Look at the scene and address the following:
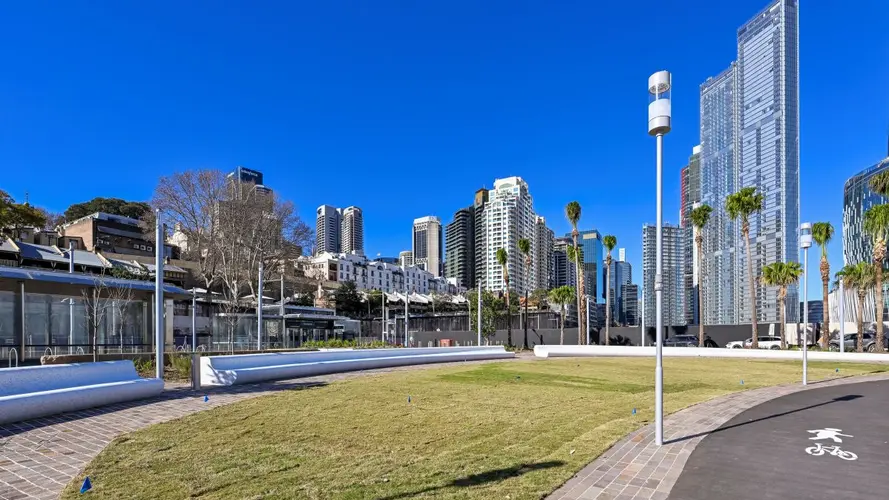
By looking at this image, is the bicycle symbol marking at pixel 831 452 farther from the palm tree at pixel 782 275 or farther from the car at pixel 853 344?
the palm tree at pixel 782 275

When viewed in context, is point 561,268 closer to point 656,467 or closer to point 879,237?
point 879,237

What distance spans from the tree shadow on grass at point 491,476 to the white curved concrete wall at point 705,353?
24.8 m

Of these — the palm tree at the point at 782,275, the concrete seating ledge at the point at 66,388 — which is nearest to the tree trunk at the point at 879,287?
the palm tree at the point at 782,275

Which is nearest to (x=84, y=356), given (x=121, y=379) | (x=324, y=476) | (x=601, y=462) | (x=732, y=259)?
(x=121, y=379)

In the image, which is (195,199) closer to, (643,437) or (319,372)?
(319,372)

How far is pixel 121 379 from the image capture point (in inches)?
466

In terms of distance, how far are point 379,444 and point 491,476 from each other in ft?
7.39

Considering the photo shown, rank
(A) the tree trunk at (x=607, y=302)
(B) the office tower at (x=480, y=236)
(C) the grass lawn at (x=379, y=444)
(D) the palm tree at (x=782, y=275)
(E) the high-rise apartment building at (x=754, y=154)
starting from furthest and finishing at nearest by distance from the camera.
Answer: (B) the office tower at (x=480, y=236) < (E) the high-rise apartment building at (x=754, y=154) < (A) the tree trunk at (x=607, y=302) < (D) the palm tree at (x=782, y=275) < (C) the grass lawn at (x=379, y=444)

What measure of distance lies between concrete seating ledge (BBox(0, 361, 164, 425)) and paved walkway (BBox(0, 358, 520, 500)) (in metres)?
0.20

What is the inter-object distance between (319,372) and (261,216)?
2931 cm

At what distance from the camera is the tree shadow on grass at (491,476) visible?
5074mm

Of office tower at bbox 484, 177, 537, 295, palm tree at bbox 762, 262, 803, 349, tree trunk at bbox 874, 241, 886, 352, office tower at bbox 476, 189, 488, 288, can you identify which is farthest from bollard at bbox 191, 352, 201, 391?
office tower at bbox 476, 189, 488, 288

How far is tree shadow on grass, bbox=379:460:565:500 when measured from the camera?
200 inches

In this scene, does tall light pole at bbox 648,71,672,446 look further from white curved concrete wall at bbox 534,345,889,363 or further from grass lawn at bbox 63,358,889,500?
white curved concrete wall at bbox 534,345,889,363
